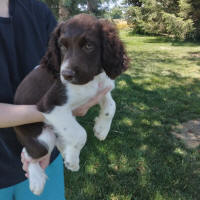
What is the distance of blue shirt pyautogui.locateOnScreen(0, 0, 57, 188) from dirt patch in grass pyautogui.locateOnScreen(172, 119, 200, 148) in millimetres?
3094

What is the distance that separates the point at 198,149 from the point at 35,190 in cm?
307

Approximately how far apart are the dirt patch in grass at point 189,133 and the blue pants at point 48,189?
2.62m

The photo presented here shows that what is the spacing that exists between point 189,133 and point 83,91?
3381mm

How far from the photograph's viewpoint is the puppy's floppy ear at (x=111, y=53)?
227cm

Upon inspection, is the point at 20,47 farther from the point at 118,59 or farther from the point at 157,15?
the point at 157,15

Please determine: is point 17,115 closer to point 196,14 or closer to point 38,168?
point 38,168

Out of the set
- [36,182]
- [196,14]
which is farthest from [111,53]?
[196,14]

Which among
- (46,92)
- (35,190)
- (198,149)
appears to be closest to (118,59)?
(46,92)

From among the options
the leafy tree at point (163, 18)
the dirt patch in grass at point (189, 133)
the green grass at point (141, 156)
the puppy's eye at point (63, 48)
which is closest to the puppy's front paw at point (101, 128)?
the puppy's eye at point (63, 48)

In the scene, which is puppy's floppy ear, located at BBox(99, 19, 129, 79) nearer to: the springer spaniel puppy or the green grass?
the springer spaniel puppy

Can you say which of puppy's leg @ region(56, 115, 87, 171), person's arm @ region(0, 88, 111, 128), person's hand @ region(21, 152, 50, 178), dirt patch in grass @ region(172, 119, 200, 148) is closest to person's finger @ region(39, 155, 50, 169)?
person's hand @ region(21, 152, 50, 178)

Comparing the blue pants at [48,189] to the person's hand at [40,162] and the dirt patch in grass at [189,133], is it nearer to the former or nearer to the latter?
the person's hand at [40,162]

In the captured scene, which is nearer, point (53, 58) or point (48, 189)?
point (53, 58)

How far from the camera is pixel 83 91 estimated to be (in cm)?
225
